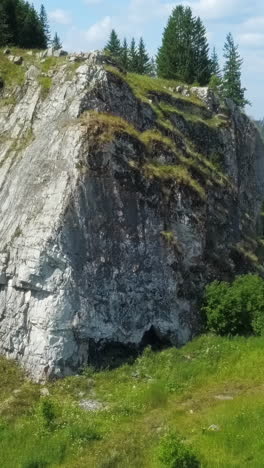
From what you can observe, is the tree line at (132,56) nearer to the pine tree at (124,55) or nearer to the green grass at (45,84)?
the pine tree at (124,55)

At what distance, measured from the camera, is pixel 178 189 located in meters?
25.2

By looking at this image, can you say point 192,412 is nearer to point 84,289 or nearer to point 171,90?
point 84,289

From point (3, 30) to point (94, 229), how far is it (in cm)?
1906

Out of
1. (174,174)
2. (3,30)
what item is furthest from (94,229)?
Result: (3,30)

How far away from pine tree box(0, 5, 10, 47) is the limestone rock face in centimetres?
893

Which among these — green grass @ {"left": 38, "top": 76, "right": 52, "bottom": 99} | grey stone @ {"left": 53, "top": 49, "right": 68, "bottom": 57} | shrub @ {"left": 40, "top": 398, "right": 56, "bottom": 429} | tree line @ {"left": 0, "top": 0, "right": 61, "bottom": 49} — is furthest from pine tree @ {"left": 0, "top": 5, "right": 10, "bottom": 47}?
shrub @ {"left": 40, "top": 398, "right": 56, "bottom": 429}

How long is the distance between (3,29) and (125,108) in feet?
45.1

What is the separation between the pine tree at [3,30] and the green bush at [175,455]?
86.4ft

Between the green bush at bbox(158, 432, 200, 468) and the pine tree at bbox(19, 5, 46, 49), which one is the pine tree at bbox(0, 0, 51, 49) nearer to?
the pine tree at bbox(19, 5, 46, 49)

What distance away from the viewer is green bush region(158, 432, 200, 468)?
14117 millimetres

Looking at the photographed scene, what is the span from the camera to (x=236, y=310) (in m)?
22.8

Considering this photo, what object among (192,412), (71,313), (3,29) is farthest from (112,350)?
(3,29)

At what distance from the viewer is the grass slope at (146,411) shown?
1538cm

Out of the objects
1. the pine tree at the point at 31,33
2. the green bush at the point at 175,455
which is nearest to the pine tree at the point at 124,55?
the pine tree at the point at 31,33
